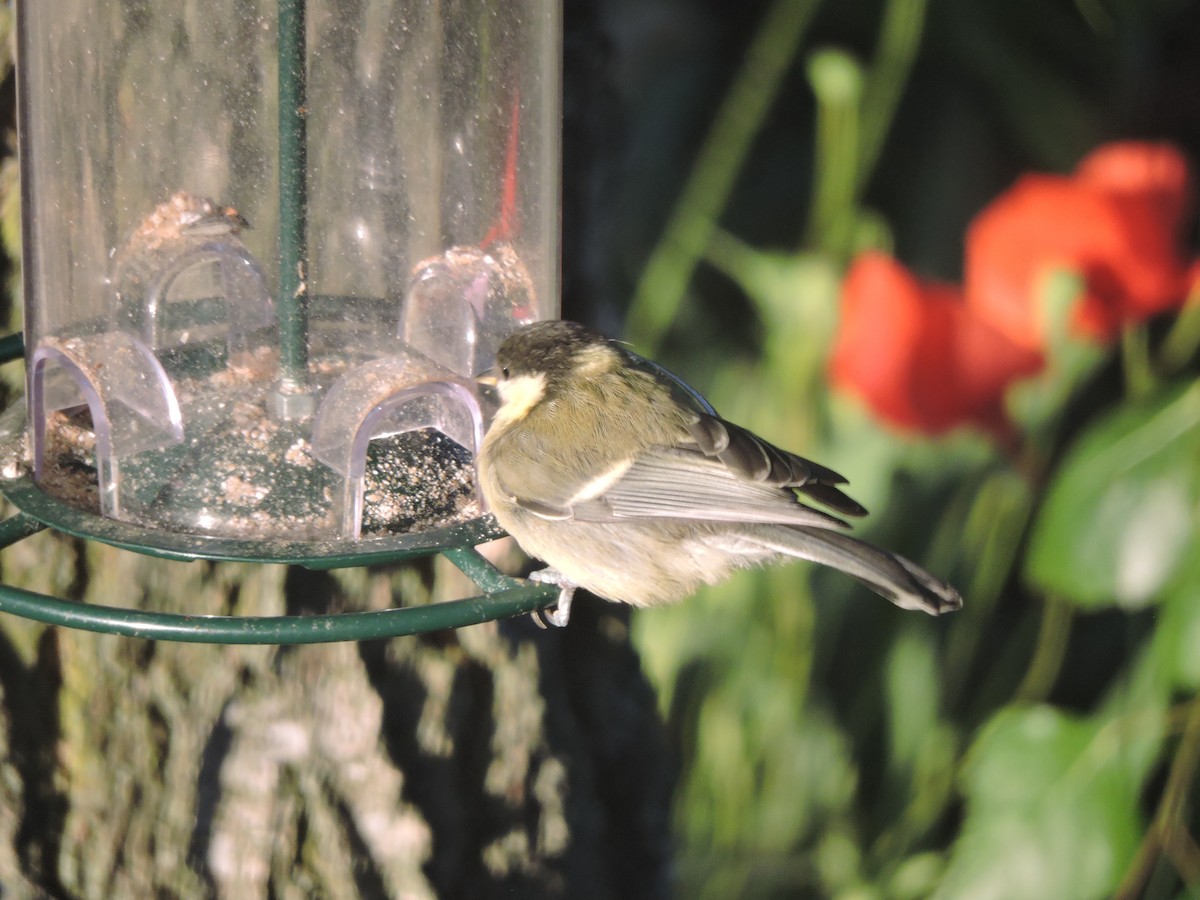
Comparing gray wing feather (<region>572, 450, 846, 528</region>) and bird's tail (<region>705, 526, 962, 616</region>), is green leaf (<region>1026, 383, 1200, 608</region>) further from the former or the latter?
gray wing feather (<region>572, 450, 846, 528</region>)

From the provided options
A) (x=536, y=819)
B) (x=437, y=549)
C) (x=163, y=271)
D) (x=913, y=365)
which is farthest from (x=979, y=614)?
(x=163, y=271)

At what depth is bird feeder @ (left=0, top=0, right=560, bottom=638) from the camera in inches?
67.1

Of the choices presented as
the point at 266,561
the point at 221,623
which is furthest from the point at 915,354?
the point at 221,623

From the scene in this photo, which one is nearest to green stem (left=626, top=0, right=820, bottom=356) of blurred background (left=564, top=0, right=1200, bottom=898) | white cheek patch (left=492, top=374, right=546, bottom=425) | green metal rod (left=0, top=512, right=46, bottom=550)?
blurred background (left=564, top=0, right=1200, bottom=898)

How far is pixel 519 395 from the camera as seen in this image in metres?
1.90

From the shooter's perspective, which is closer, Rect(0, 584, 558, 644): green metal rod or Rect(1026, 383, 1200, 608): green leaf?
Rect(0, 584, 558, 644): green metal rod

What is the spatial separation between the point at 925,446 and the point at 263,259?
1.47m

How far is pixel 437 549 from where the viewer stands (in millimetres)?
1625

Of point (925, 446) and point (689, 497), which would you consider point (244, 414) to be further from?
point (925, 446)

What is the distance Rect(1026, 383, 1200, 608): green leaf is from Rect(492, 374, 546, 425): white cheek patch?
69cm

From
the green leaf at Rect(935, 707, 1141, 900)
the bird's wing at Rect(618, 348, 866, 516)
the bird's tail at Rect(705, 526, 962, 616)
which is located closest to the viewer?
the bird's tail at Rect(705, 526, 962, 616)

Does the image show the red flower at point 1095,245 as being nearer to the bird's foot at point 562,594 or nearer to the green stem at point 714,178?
the green stem at point 714,178

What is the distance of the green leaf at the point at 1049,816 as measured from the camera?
1.96 m

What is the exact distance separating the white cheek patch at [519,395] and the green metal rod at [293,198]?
260 millimetres
